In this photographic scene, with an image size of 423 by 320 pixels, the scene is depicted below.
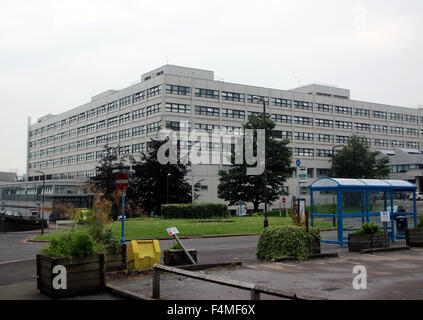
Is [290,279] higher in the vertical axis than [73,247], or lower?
lower

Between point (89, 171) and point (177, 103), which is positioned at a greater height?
point (177, 103)

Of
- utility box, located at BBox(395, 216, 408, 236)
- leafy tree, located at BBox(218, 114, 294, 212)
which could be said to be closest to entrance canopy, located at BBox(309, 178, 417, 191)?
utility box, located at BBox(395, 216, 408, 236)

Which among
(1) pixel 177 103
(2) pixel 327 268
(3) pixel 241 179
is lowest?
(2) pixel 327 268

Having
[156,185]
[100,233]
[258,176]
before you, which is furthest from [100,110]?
[100,233]

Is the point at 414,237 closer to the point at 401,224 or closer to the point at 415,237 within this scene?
the point at 415,237

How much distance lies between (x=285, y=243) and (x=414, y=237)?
748 centimetres

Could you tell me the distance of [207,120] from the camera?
234 ft

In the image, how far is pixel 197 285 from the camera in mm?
9930

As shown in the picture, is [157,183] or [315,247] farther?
[157,183]

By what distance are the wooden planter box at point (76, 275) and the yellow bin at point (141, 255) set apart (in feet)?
6.79

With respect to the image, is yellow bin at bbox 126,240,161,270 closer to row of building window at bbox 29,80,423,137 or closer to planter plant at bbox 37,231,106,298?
planter plant at bbox 37,231,106,298
